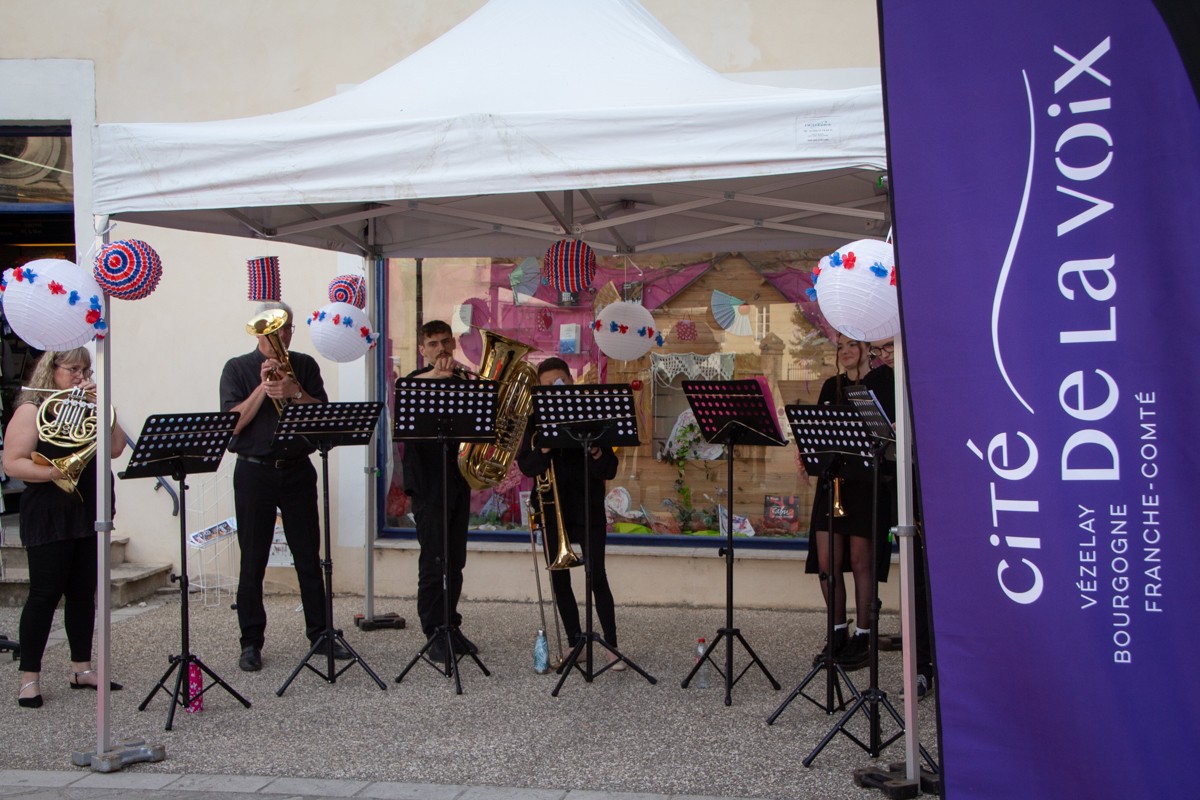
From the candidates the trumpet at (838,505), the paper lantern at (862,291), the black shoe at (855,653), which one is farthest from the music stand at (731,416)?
the paper lantern at (862,291)

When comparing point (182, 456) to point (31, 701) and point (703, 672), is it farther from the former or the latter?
point (703, 672)

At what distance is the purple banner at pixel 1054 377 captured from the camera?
2.61 meters

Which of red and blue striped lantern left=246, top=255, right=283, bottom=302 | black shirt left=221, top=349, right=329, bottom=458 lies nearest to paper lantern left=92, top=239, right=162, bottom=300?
black shirt left=221, top=349, right=329, bottom=458

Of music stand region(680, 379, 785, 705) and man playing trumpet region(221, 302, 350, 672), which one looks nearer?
music stand region(680, 379, 785, 705)

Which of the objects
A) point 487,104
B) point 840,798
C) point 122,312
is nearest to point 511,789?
point 840,798

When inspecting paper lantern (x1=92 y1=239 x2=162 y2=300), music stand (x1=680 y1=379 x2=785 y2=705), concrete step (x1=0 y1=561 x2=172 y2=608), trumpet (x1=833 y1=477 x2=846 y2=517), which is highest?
paper lantern (x1=92 y1=239 x2=162 y2=300)

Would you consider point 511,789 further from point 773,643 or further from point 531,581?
point 531,581

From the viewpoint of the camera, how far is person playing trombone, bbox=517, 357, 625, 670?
6.08 m

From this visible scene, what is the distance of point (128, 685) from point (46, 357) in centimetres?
186

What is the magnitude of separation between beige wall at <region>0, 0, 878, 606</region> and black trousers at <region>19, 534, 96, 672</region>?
2.45 metres

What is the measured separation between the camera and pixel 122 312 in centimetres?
845

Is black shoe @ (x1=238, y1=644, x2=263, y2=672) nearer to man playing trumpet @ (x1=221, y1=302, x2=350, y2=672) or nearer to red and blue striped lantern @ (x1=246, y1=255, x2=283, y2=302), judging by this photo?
man playing trumpet @ (x1=221, y1=302, x2=350, y2=672)

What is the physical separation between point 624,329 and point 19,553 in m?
5.11

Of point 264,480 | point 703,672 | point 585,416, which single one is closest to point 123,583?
point 264,480
